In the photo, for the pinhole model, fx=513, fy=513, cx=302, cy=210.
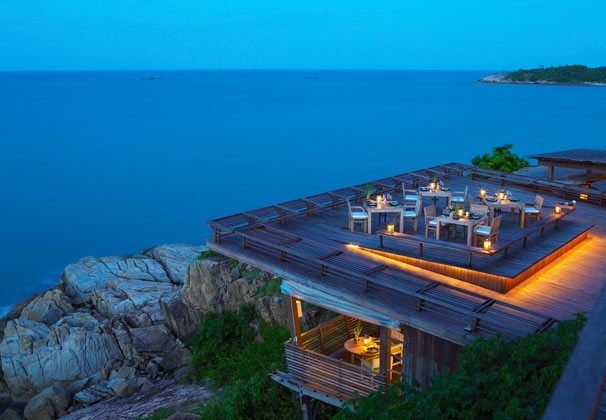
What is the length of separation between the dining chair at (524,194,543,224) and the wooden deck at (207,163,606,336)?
0.48 m

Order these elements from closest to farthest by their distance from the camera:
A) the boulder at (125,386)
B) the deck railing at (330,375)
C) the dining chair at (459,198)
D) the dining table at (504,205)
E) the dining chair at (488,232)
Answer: the deck railing at (330,375) < the dining chair at (488,232) < the dining table at (504,205) < the dining chair at (459,198) < the boulder at (125,386)

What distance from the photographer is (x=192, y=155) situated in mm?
51688

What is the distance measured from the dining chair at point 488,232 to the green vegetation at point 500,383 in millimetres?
4534

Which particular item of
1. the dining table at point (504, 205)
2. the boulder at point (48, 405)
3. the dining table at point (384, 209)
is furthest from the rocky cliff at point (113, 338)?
the dining table at point (504, 205)

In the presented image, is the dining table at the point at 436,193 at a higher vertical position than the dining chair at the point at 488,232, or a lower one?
higher

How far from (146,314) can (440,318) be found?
37.2 feet

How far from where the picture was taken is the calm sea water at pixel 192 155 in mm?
33875

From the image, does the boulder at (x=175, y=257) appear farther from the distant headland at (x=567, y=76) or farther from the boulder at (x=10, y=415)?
the distant headland at (x=567, y=76)

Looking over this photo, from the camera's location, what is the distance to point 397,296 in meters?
7.76

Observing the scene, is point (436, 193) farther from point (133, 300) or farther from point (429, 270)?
point (133, 300)

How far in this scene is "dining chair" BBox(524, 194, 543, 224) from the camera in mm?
11414

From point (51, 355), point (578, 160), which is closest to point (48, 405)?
point (51, 355)

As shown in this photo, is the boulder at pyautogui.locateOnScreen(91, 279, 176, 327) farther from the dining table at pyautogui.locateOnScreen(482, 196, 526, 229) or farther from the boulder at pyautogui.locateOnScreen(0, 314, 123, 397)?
the dining table at pyautogui.locateOnScreen(482, 196, 526, 229)

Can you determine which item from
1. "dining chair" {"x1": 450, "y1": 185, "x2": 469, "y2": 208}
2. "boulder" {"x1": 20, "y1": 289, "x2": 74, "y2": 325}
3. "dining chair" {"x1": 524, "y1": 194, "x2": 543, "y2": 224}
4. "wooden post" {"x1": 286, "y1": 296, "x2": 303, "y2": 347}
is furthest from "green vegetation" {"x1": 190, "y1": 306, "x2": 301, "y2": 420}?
"dining chair" {"x1": 524, "y1": 194, "x2": 543, "y2": 224}
